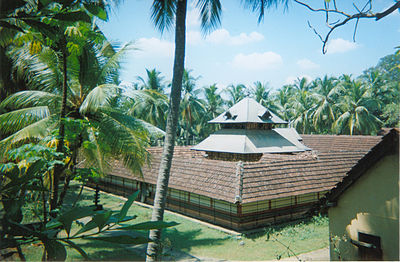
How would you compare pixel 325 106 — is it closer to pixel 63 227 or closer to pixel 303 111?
pixel 303 111

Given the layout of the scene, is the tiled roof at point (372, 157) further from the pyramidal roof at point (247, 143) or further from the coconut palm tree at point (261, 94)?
the coconut palm tree at point (261, 94)

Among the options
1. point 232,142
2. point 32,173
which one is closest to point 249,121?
point 232,142

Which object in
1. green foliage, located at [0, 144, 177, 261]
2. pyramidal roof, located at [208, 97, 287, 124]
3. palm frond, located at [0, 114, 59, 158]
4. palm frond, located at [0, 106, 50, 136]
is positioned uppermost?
pyramidal roof, located at [208, 97, 287, 124]

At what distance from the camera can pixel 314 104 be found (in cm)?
3600

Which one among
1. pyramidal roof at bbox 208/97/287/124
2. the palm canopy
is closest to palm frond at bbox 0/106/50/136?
the palm canopy

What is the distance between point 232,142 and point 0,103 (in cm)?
1219

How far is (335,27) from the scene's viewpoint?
7.97ft

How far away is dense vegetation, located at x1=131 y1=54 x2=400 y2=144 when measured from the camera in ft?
95.6

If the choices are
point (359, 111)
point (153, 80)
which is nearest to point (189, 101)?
point (153, 80)

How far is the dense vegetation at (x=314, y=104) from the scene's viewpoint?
2914 cm

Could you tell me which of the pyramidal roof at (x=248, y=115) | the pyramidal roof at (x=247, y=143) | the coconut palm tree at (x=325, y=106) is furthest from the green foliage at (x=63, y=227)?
the coconut palm tree at (x=325, y=106)

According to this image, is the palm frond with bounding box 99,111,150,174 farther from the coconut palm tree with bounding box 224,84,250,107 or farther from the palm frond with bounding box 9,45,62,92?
the coconut palm tree with bounding box 224,84,250,107

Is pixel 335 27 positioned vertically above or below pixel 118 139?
above

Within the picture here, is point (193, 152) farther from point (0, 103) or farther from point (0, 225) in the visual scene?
point (0, 225)
